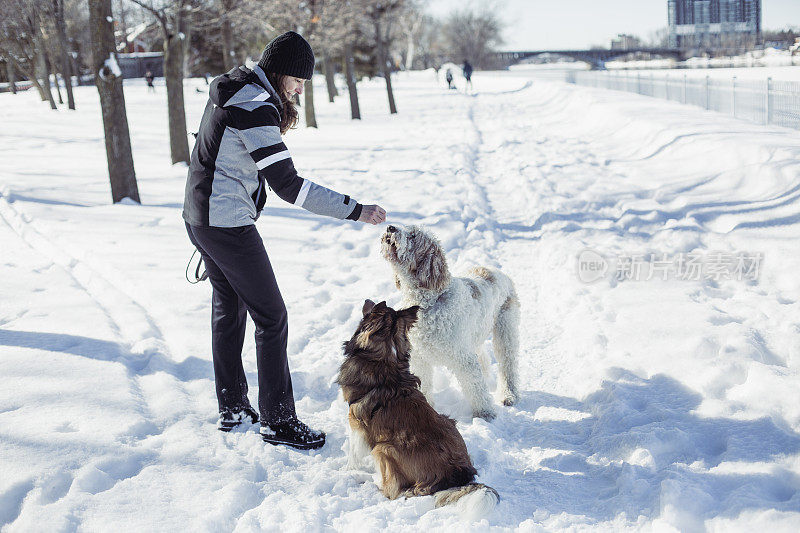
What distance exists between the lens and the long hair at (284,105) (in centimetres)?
329

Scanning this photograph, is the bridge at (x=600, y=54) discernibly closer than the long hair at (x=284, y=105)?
No

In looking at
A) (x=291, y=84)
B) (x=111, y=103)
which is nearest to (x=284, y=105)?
(x=291, y=84)

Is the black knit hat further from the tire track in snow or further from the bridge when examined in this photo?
the bridge

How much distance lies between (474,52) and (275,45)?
94285mm

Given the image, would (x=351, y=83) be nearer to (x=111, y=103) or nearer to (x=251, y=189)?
Answer: (x=111, y=103)

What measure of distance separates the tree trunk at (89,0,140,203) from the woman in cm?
741

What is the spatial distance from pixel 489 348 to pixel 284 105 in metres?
2.92

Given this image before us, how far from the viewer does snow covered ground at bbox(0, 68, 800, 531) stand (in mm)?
3075

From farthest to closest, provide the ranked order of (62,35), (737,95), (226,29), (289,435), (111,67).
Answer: (62,35) → (226,29) → (737,95) → (111,67) → (289,435)

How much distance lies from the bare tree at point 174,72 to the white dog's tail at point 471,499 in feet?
38.8

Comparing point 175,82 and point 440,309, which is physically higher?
point 175,82

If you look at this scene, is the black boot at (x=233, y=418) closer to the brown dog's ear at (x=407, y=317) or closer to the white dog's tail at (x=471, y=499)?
the brown dog's ear at (x=407, y=317)

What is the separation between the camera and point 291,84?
333cm

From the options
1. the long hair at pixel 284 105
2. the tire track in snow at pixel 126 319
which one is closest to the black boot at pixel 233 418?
the tire track in snow at pixel 126 319
